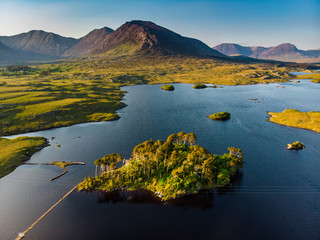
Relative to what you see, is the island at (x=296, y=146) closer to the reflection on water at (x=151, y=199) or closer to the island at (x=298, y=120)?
the island at (x=298, y=120)

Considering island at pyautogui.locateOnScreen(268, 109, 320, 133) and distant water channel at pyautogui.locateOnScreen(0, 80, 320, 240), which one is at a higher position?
island at pyautogui.locateOnScreen(268, 109, 320, 133)

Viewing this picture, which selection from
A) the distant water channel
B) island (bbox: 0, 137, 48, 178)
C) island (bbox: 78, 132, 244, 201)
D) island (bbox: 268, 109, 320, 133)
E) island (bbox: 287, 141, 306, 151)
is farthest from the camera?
island (bbox: 268, 109, 320, 133)

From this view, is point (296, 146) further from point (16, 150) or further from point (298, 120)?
point (16, 150)

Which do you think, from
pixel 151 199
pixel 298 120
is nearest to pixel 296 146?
pixel 298 120

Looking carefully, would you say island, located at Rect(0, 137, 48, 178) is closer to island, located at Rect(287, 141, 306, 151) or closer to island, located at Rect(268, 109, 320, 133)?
island, located at Rect(287, 141, 306, 151)

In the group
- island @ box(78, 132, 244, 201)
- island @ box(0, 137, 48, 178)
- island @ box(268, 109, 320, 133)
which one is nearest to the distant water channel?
island @ box(78, 132, 244, 201)
